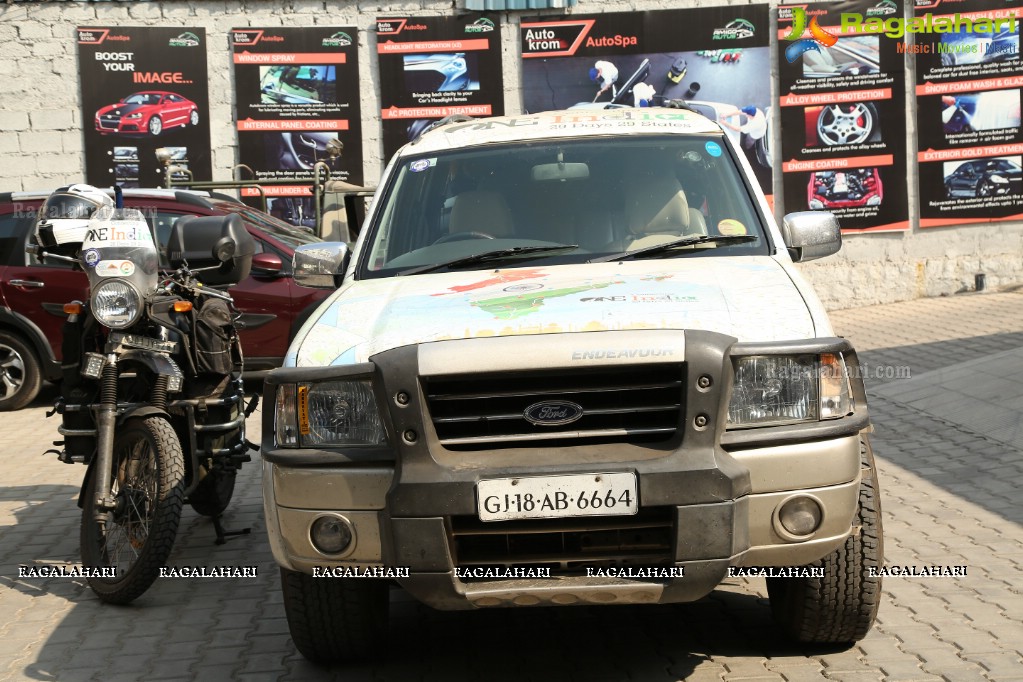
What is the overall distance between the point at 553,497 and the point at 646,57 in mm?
12568

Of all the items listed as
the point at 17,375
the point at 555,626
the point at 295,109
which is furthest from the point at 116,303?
the point at 295,109

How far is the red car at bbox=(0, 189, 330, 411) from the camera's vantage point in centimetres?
1146

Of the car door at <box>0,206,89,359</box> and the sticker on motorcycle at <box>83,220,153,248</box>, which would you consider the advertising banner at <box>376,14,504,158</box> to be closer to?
the car door at <box>0,206,89,359</box>

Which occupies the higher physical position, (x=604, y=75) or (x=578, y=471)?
(x=604, y=75)

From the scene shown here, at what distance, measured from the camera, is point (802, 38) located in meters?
15.8

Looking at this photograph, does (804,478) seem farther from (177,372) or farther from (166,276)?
(166,276)

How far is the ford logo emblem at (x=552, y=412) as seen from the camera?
12.8 ft

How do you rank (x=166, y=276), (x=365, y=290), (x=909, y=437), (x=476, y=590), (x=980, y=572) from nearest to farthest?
(x=476, y=590)
(x=365, y=290)
(x=980, y=572)
(x=166, y=276)
(x=909, y=437)

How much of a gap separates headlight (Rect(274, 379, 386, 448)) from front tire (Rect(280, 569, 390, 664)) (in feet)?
1.79

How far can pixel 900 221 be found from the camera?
16031 millimetres

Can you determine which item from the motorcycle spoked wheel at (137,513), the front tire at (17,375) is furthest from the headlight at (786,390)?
the front tire at (17,375)

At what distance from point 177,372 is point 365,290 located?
1.46 metres

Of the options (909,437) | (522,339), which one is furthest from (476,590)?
(909,437)

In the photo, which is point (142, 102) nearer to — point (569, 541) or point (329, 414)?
point (329, 414)
